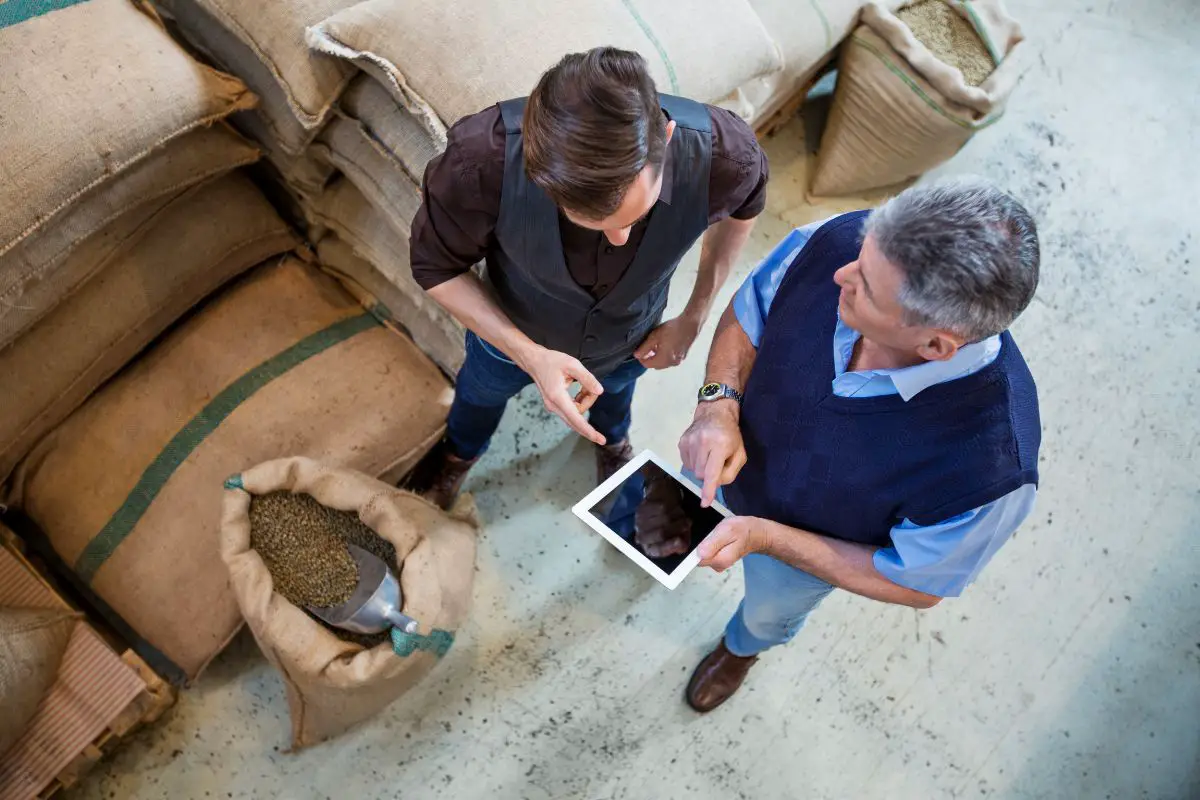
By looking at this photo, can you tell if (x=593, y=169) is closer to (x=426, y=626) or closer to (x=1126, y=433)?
(x=426, y=626)

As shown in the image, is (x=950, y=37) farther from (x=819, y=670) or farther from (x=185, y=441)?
(x=185, y=441)

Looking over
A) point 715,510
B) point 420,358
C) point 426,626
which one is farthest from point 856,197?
point 426,626

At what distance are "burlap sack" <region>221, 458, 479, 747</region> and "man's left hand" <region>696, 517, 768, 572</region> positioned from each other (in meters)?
0.67

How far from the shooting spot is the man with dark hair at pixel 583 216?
982mm

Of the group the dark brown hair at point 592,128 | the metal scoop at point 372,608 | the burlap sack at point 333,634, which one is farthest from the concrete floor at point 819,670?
the dark brown hair at point 592,128

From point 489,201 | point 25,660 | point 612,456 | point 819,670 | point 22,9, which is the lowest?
point 819,670

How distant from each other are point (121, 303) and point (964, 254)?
1.75 meters

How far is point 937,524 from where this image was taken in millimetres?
1144

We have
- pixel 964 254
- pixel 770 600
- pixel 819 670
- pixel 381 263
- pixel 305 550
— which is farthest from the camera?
pixel 819 670

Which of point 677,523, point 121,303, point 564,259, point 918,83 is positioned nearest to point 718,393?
point 677,523

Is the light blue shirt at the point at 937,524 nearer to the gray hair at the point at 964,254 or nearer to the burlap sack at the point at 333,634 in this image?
the gray hair at the point at 964,254

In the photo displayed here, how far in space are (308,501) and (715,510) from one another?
90 centimetres

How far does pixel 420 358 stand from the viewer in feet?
6.89

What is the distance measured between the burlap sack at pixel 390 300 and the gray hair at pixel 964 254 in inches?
48.7
